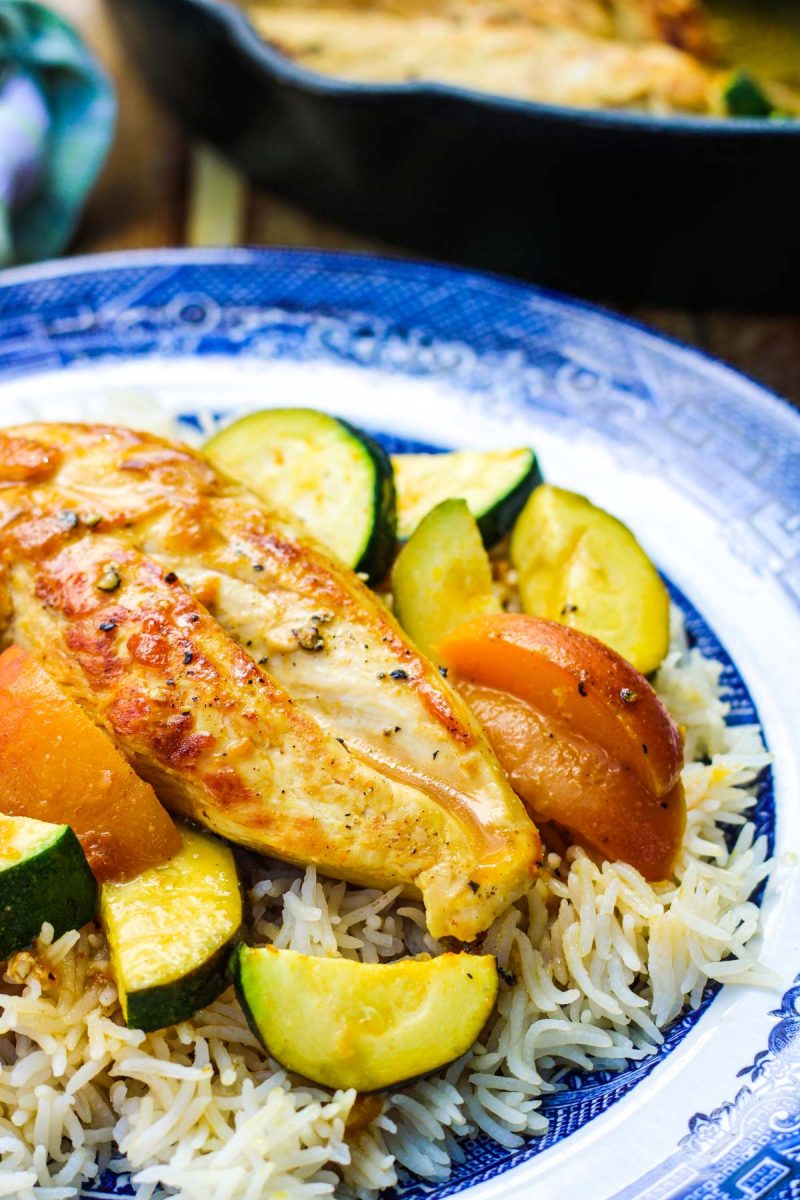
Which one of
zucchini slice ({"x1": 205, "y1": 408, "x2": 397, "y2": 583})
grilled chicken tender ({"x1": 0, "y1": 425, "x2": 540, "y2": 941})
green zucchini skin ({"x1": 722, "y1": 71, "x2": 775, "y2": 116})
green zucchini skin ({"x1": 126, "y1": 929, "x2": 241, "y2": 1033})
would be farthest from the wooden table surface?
green zucchini skin ({"x1": 126, "y1": 929, "x2": 241, "y2": 1033})

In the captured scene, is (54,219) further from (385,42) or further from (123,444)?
(123,444)

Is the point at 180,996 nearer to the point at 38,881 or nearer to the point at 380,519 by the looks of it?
the point at 38,881

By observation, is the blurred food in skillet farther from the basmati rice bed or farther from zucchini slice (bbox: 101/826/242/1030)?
zucchini slice (bbox: 101/826/242/1030)

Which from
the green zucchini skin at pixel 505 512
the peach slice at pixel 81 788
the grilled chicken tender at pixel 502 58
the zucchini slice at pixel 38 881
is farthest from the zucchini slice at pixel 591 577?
the grilled chicken tender at pixel 502 58

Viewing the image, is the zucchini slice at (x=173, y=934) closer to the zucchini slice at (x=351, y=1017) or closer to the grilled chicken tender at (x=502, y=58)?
the zucchini slice at (x=351, y=1017)

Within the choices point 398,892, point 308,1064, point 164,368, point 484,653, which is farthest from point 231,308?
point 308,1064

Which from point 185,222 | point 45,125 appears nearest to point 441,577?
point 185,222
